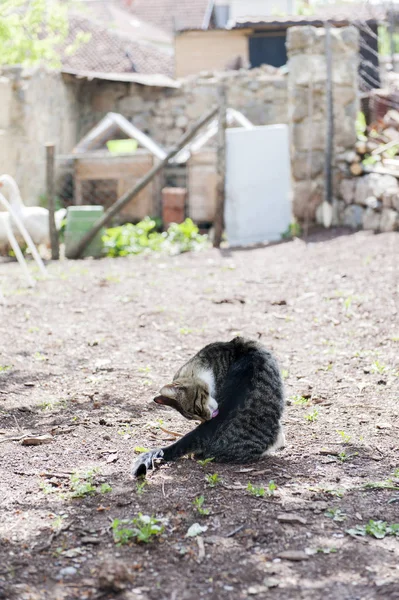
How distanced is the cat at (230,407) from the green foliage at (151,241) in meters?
7.29

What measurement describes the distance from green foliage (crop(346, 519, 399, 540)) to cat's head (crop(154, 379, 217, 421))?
99 cm

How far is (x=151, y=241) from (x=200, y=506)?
8372mm

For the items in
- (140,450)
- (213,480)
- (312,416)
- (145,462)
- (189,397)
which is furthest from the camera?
(312,416)

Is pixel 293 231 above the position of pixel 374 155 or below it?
below

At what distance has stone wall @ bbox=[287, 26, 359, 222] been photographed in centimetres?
1100

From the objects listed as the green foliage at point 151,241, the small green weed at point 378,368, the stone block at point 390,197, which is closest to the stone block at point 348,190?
the stone block at point 390,197

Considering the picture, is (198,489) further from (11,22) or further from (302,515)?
(11,22)

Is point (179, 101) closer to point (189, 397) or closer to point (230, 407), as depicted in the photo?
point (189, 397)

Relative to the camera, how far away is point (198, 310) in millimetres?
7531

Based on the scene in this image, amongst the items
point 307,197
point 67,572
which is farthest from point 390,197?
point 67,572

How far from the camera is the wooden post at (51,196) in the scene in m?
10.9

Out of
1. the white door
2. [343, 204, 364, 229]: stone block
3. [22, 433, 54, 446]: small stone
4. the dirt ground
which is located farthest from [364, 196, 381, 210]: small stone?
[22, 433, 54, 446]: small stone

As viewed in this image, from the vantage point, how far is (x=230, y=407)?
3729 mm

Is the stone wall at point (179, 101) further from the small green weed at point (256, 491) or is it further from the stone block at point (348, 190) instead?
the small green weed at point (256, 491)
